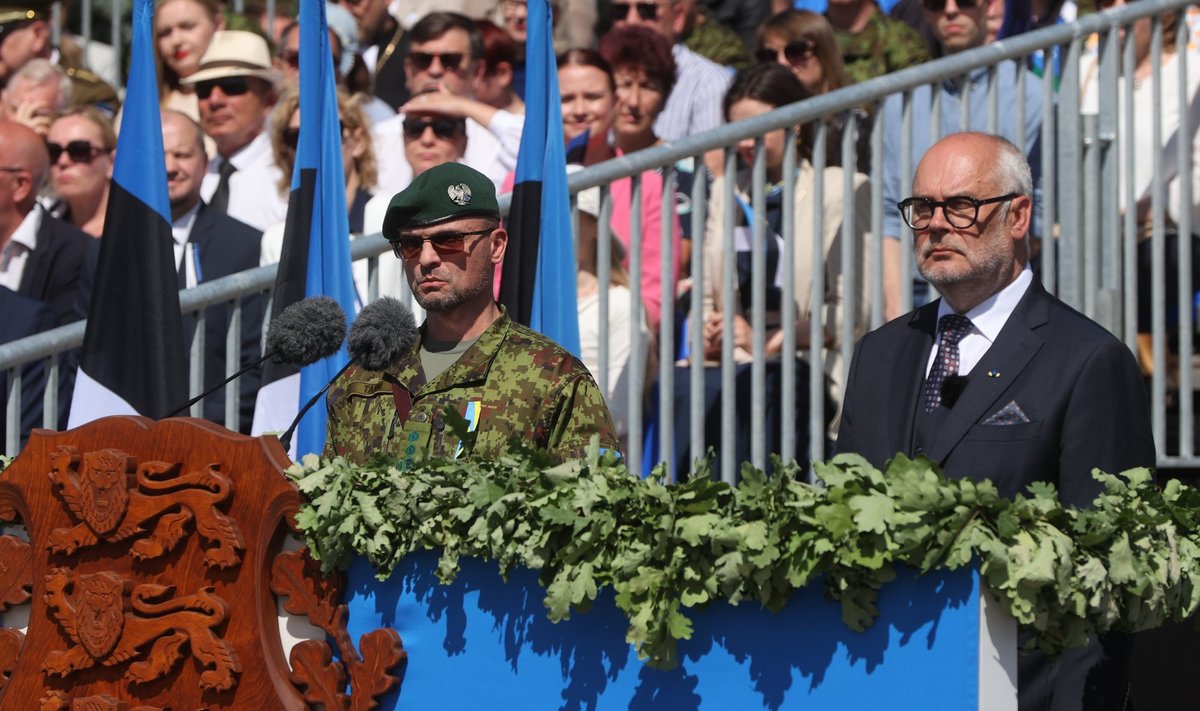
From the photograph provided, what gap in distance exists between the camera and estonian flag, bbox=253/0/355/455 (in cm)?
597

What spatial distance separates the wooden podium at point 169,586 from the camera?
12.6 ft

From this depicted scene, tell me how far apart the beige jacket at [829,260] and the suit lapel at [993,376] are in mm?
2151

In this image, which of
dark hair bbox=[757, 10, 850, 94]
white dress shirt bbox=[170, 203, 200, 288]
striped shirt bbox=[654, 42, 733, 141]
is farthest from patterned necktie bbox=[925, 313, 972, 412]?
striped shirt bbox=[654, 42, 733, 141]

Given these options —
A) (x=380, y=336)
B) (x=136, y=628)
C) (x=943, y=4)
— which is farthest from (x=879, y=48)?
(x=136, y=628)

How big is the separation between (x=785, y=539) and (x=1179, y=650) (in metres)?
2.80

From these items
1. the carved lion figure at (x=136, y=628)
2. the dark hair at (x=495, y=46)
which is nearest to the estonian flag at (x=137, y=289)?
the carved lion figure at (x=136, y=628)

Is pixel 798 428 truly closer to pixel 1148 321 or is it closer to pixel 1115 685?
pixel 1148 321

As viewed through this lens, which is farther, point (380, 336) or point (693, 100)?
point (693, 100)

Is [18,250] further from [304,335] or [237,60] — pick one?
[304,335]

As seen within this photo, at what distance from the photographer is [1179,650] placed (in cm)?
560

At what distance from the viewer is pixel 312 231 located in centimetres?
607

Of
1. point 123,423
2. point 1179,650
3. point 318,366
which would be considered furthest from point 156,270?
point 1179,650

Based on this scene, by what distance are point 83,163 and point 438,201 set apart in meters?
4.75

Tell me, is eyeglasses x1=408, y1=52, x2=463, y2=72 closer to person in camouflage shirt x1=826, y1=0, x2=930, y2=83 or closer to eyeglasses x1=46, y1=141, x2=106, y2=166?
eyeglasses x1=46, y1=141, x2=106, y2=166
